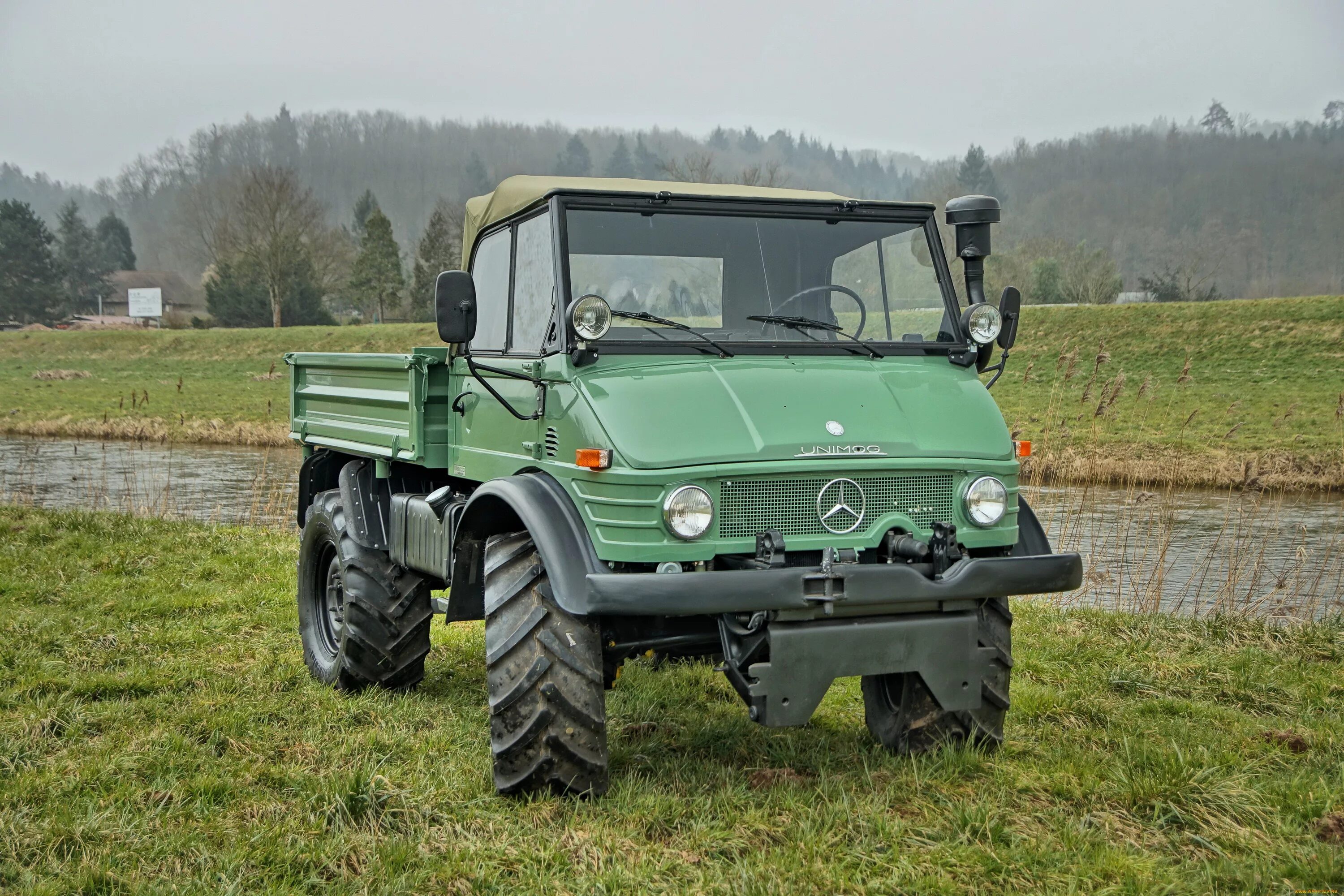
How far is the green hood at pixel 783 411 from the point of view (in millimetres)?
4129

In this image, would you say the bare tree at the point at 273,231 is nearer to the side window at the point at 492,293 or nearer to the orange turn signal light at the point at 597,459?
the side window at the point at 492,293

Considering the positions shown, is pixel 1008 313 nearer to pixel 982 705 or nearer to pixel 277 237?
pixel 982 705

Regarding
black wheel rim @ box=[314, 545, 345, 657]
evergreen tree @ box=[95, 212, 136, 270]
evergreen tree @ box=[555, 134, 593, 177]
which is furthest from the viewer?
evergreen tree @ box=[555, 134, 593, 177]

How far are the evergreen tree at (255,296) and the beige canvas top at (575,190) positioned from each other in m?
52.5

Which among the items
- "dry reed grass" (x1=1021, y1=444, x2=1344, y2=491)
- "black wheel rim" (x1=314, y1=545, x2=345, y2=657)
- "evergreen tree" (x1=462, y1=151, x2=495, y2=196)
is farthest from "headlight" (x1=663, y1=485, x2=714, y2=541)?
"evergreen tree" (x1=462, y1=151, x2=495, y2=196)

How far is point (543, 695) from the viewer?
4.15 metres

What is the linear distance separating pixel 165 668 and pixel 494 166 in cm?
12437

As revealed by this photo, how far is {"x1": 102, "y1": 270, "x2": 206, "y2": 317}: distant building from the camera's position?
79438 millimetres

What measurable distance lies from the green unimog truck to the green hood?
0.01m

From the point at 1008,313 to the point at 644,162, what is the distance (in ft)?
364

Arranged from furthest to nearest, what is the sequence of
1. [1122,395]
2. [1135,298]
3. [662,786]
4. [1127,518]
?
[1135,298], [1122,395], [1127,518], [662,786]

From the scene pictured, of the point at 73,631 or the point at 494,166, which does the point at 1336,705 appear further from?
the point at 494,166

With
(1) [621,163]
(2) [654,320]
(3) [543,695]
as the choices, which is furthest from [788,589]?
(1) [621,163]

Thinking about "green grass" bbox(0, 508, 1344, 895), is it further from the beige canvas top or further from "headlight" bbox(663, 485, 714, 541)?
the beige canvas top
